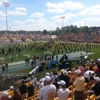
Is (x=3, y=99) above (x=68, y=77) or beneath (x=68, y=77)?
above

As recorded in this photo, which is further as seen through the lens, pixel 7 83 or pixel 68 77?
pixel 7 83

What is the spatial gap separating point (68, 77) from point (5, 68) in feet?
55.7

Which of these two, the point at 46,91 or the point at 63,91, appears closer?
the point at 46,91

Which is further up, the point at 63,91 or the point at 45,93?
the point at 45,93

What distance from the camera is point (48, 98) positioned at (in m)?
4.68

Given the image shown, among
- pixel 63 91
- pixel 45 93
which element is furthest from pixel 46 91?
pixel 63 91

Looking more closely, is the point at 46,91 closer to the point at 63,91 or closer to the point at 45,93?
the point at 45,93

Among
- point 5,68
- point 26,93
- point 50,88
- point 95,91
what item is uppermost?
point 50,88

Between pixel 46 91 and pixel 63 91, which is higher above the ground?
pixel 46 91

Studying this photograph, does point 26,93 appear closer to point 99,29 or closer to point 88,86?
point 88,86

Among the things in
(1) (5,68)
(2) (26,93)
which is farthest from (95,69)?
(1) (5,68)

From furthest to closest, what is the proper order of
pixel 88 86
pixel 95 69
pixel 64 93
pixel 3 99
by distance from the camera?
pixel 95 69, pixel 88 86, pixel 64 93, pixel 3 99

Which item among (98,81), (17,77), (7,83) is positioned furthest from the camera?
(17,77)

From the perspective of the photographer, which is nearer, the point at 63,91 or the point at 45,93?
the point at 45,93
